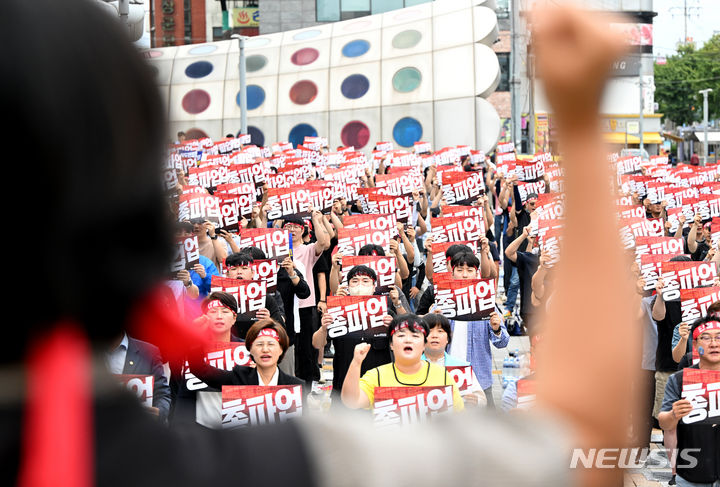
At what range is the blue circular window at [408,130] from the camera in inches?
1670

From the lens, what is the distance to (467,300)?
32.8 ft

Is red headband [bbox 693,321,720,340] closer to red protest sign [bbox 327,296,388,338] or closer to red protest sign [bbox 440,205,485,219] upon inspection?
red protest sign [bbox 327,296,388,338]

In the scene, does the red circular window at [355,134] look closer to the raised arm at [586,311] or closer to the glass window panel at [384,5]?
the glass window panel at [384,5]

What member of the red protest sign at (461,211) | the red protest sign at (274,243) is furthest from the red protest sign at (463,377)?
the red protest sign at (461,211)

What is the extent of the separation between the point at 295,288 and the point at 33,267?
11.1 m

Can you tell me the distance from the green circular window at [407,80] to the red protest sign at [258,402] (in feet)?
117

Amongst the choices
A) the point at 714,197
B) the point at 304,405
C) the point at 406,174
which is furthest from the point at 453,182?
the point at 304,405

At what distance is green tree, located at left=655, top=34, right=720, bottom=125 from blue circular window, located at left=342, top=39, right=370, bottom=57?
203 feet

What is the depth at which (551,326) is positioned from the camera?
4.00ft

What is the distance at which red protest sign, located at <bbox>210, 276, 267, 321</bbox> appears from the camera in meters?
10.4

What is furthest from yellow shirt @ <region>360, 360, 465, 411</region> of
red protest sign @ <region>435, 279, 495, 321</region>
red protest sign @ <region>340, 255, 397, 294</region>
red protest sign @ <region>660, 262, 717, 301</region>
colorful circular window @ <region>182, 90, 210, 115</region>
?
colorful circular window @ <region>182, 90, 210, 115</region>

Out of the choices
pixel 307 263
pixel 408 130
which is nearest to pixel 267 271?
pixel 307 263

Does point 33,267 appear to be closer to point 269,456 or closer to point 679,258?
point 269,456

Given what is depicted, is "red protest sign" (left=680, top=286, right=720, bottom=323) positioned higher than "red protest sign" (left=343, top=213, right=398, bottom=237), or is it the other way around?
"red protest sign" (left=343, top=213, right=398, bottom=237)
